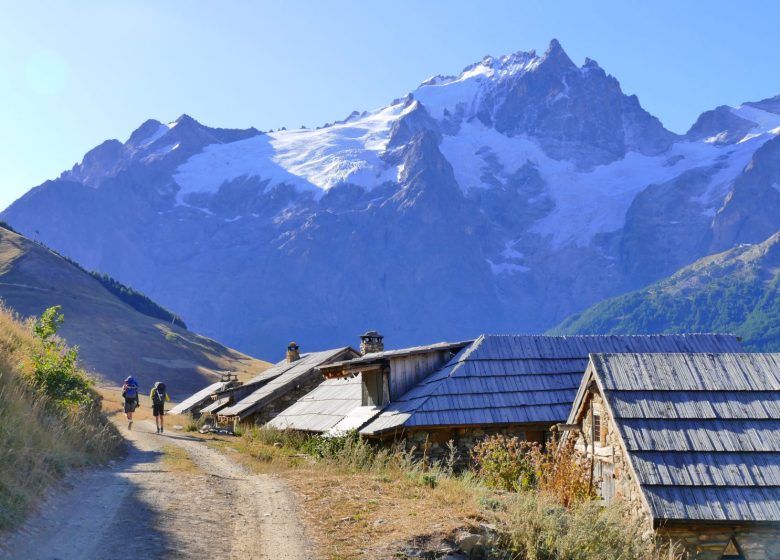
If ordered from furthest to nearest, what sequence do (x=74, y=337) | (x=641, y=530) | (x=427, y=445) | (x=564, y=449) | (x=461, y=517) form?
(x=74, y=337), (x=427, y=445), (x=564, y=449), (x=641, y=530), (x=461, y=517)

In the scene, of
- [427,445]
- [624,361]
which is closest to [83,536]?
[624,361]

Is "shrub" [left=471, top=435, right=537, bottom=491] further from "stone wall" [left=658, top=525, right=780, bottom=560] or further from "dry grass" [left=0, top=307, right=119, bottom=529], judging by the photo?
"dry grass" [left=0, top=307, right=119, bottom=529]

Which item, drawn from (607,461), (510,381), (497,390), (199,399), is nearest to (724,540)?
(607,461)

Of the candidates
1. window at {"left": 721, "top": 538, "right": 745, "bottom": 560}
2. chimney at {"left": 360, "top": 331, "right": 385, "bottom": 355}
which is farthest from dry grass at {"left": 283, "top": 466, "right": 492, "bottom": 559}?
chimney at {"left": 360, "top": 331, "right": 385, "bottom": 355}

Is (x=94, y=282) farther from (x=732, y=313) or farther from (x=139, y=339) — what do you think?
(x=732, y=313)

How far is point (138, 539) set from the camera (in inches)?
Result: 385

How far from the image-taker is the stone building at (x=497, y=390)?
21.9 metres

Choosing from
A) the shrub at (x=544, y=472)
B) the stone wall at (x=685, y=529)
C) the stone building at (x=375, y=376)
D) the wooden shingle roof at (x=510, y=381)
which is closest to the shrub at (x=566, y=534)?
the shrub at (x=544, y=472)

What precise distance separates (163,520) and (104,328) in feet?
331

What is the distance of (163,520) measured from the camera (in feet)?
35.4

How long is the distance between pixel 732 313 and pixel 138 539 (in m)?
168

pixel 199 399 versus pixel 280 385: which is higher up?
pixel 199 399

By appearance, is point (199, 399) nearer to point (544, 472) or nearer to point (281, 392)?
point (281, 392)

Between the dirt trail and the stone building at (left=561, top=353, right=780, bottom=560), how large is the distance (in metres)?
6.61
